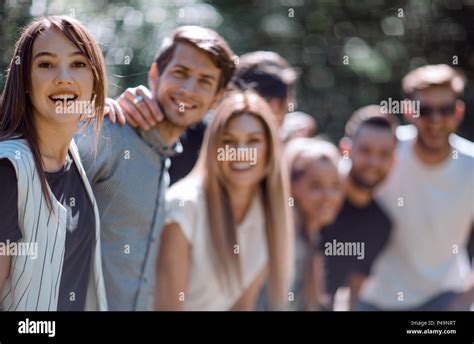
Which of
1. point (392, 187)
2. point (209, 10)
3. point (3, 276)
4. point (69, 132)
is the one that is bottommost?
point (3, 276)

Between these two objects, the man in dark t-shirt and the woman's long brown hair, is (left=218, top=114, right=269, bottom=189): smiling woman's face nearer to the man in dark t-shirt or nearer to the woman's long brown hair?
the man in dark t-shirt

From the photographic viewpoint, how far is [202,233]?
152 inches

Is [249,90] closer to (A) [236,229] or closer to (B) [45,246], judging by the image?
(A) [236,229]

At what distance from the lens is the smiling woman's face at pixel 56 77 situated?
3795mm

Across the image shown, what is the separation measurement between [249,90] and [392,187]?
0.77 m

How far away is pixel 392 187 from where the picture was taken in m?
3.87

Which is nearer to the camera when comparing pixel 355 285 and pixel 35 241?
pixel 35 241

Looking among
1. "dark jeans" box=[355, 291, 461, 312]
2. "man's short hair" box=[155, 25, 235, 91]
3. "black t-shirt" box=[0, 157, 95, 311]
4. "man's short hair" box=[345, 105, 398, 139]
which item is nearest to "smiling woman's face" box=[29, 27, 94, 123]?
"black t-shirt" box=[0, 157, 95, 311]

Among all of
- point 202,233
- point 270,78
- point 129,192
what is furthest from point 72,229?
point 270,78

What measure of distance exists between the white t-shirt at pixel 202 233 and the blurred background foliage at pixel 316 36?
51 cm

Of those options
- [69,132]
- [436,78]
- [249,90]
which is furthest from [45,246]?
[436,78]

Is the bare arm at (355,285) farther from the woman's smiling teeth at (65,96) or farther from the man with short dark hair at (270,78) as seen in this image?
the woman's smiling teeth at (65,96)

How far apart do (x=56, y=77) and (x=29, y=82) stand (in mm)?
122

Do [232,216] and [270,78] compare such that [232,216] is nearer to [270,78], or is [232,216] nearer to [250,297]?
[250,297]
